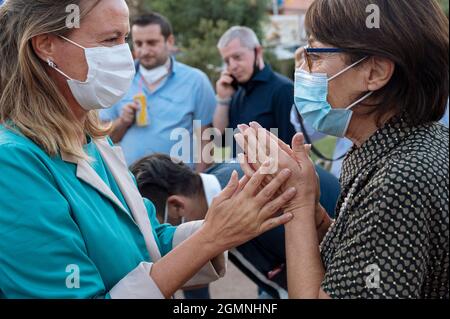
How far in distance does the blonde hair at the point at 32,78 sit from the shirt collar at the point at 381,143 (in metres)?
0.90

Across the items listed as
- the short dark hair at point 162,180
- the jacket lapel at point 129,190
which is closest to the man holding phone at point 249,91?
the short dark hair at point 162,180

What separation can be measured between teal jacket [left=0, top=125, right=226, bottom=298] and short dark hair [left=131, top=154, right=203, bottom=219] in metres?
1.01

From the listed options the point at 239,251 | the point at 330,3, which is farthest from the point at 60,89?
the point at 239,251

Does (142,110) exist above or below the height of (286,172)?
below

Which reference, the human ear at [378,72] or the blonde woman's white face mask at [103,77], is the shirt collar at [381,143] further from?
the blonde woman's white face mask at [103,77]

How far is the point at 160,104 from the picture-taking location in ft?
17.2

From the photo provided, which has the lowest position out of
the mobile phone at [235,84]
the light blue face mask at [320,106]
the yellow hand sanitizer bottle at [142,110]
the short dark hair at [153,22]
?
the yellow hand sanitizer bottle at [142,110]

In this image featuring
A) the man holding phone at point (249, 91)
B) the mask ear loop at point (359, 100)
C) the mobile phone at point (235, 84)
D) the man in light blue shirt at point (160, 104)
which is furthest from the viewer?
the mobile phone at point (235, 84)

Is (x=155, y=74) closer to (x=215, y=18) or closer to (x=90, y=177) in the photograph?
(x=90, y=177)

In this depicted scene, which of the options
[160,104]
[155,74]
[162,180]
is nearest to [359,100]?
[162,180]

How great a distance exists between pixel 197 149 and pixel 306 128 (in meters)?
0.92

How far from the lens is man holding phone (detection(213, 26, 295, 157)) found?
495 centimetres

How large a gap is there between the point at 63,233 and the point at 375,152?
971mm

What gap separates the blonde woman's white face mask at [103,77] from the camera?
2.11 metres
